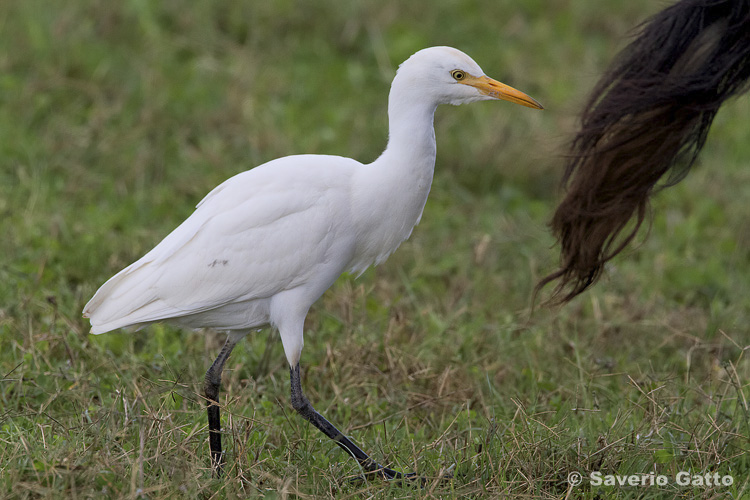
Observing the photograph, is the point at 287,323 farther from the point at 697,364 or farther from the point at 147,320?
the point at 697,364

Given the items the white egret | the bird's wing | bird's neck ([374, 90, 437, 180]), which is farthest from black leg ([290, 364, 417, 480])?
bird's neck ([374, 90, 437, 180])

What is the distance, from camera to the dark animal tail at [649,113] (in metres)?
2.96

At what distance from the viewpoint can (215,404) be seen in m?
3.15

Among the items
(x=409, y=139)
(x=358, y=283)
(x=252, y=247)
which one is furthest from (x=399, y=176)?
(x=358, y=283)

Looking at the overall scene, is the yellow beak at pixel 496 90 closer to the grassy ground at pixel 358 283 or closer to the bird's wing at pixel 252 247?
the grassy ground at pixel 358 283

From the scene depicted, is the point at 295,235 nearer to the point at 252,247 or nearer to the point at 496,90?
the point at 252,247

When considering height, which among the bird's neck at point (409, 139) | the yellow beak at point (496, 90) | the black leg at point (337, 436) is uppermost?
the yellow beak at point (496, 90)

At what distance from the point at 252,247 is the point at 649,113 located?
1.46m

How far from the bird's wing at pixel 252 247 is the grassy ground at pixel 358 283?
351mm

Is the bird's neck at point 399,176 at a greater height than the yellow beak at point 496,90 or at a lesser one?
lesser

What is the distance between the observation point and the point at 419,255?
17.3ft

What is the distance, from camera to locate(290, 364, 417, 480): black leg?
3245 mm

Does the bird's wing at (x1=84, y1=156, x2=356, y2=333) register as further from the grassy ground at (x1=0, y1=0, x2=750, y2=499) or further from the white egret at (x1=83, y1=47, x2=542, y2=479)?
the grassy ground at (x1=0, y1=0, x2=750, y2=499)

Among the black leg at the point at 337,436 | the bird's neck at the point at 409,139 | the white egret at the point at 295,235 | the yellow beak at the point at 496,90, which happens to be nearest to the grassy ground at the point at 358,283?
the black leg at the point at 337,436
